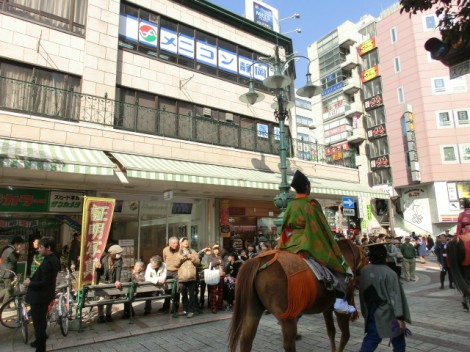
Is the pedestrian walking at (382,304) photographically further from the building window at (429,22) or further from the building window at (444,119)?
the building window at (429,22)

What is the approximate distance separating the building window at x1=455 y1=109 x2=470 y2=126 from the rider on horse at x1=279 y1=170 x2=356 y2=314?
35.0 meters

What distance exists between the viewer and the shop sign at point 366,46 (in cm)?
3978

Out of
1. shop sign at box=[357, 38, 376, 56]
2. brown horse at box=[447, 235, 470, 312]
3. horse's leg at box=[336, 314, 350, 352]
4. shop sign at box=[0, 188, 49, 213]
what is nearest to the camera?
horse's leg at box=[336, 314, 350, 352]

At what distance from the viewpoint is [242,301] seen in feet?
13.5

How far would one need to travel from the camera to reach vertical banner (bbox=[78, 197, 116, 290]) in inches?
291

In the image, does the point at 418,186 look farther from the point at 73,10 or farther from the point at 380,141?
the point at 73,10

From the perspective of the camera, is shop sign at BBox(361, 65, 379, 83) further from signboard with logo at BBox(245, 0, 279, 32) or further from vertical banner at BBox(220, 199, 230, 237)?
vertical banner at BBox(220, 199, 230, 237)

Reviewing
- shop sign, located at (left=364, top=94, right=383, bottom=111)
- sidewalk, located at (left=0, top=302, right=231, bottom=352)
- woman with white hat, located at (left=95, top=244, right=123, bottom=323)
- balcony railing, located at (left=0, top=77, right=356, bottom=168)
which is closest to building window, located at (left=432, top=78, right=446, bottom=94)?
shop sign, located at (left=364, top=94, right=383, bottom=111)

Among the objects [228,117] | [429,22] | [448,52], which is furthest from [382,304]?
[429,22]

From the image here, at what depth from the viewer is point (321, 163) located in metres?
18.7

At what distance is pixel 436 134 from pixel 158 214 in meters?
29.5

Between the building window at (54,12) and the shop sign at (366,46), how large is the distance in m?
35.3

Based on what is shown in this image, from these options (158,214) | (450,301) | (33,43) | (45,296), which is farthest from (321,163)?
(45,296)

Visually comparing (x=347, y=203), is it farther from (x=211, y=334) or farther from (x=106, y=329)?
(x=106, y=329)
